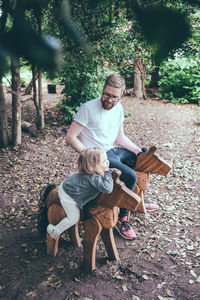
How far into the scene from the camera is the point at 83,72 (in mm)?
6074

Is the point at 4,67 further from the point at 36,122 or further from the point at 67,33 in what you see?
the point at 36,122

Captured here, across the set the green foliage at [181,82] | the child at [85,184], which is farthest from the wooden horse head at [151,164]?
the green foliage at [181,82]

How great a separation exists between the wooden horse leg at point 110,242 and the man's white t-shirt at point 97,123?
0.84 metres

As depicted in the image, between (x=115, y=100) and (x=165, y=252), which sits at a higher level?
(x=115, y=100)

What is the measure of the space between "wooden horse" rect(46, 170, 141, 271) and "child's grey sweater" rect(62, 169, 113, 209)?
0.19ft

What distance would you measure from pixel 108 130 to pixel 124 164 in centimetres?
42

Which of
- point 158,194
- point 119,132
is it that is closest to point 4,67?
point 119,132

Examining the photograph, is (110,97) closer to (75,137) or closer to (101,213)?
(75,137)

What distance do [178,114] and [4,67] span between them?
8022 mm

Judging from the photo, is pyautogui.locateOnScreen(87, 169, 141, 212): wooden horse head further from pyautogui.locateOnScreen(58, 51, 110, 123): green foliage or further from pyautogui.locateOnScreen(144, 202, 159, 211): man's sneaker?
pyautogui.locateOnScreen(58, 51, 110, 123): green foliage

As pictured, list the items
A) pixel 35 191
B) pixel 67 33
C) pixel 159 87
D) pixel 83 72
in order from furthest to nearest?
pixel 159 87, pixel 83 72, pixel 35 191, pixel 67 33

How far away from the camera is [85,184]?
2.21 metres

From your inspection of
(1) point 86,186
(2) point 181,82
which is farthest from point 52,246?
(2) point 181,82

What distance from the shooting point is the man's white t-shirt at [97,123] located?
2.70 m
